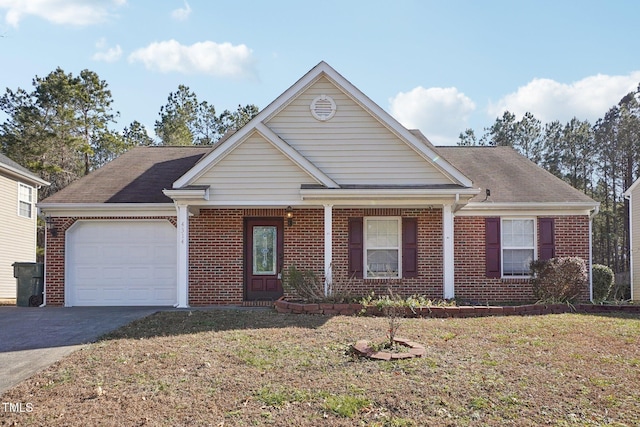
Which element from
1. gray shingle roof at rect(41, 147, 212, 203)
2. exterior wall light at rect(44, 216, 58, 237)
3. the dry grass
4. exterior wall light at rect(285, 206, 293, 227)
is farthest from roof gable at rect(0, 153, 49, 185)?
the dry grass

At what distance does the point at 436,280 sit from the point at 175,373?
8130mm

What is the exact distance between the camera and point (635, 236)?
20562 millimetres

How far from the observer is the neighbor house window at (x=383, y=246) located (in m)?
12.8

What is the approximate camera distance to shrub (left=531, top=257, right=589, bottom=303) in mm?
11312

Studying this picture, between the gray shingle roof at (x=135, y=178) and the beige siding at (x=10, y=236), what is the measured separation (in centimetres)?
583

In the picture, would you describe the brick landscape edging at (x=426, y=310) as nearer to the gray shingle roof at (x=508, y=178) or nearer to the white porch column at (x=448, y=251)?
the white porch column at (x=448, y=251)

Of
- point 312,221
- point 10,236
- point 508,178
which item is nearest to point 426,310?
point 312,221

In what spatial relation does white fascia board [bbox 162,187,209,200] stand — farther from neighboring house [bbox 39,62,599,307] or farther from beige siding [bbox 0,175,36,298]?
beige siding [bbox 0,175,36,298]

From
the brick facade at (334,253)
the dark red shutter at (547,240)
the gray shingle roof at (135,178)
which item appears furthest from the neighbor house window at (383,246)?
the gray shingle roof at (135,178)

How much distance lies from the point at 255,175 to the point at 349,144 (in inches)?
93.2

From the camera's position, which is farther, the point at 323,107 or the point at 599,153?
the point at 599,153

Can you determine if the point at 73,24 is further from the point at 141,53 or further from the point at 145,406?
the point at 145,406

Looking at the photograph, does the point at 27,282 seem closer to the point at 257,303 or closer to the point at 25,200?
the point at 257,303

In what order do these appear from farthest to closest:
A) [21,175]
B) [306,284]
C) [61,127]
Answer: [61,127] → [21,175] → [306,284]
